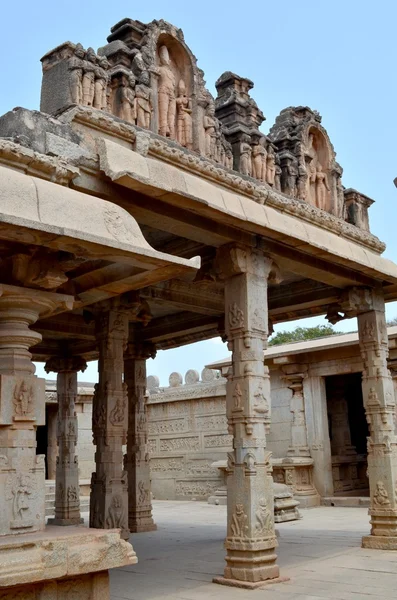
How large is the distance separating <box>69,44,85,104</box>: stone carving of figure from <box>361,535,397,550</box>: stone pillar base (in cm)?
650

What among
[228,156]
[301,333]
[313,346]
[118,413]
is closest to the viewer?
[228,156]

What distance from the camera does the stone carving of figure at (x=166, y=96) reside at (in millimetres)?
7008

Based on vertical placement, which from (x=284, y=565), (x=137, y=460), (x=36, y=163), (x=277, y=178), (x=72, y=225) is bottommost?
(x=284, y=565)

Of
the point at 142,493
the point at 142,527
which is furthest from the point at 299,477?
the point at 142,527

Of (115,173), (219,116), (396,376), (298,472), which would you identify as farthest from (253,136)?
(298,472)

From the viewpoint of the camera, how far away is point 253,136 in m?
8.03

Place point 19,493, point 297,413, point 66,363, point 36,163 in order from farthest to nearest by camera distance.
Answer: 1. point 297,413
2. point 66,363
3. point 36,163
4. point 19,493

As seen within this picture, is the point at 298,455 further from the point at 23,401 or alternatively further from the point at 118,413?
the point at 23,401

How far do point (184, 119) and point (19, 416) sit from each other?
402cm

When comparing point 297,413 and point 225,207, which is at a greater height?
point 225,207

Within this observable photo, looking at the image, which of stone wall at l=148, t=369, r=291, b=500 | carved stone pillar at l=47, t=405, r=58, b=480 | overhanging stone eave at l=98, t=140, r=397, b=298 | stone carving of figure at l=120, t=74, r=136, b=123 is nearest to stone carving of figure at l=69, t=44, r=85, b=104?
stone carving of figure at l=120, t=74, r=136, b=123

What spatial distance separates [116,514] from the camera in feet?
29.5

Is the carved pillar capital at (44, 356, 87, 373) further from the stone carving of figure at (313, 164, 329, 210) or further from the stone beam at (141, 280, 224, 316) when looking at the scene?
the stone carving of figure at (313, 164, 329, 210)

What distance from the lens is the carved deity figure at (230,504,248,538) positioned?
6465 mm
